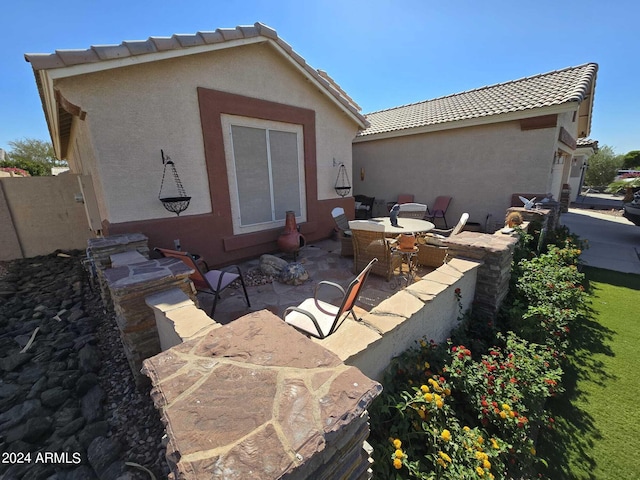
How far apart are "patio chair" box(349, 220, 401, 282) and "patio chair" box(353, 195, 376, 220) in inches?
225

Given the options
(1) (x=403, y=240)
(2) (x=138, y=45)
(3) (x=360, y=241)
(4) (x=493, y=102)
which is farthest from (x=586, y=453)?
(4) (x=493, y=102)

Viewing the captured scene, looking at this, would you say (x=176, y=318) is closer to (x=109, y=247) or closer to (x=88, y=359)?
(x=88, y=359)

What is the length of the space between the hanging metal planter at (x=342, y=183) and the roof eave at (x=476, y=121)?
3.57m

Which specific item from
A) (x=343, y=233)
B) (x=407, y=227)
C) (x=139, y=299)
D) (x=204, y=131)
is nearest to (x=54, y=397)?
(x=139, y=299)

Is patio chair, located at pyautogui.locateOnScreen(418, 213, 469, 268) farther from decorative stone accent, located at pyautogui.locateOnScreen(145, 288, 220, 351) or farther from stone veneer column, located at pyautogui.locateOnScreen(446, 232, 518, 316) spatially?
decorative stone accent, located at pyautogui.locateOnScreen(145, 288, 220, 351)

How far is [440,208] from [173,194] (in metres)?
8.06

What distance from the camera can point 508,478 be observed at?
75.1 inches

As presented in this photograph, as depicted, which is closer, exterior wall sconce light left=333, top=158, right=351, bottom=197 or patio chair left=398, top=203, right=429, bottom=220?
patio chair left=398, top=203, right=429, bottom=220

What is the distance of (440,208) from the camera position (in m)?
9.05

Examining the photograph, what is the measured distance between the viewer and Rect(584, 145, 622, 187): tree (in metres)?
23.5

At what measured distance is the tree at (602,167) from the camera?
23.5m

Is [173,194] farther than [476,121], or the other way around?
[476,121]

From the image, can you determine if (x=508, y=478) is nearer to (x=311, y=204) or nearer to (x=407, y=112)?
(x=311, y=204)

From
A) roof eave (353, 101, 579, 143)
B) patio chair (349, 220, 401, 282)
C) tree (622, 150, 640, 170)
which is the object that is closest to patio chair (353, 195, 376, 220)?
roof eave (353, 101, 579, 143)
